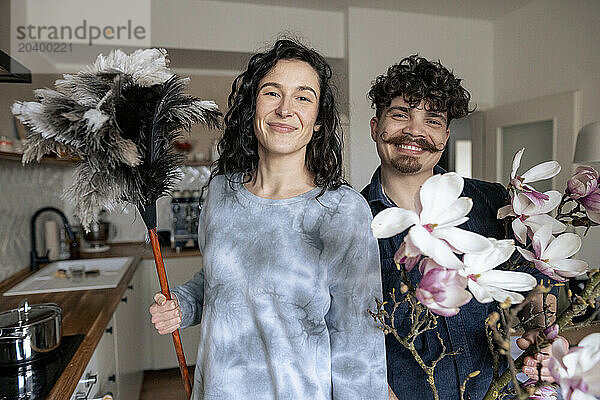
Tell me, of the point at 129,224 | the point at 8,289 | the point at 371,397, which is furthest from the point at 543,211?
the point at 129,224

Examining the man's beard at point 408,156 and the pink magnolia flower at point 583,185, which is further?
the man's beard at point 408,156

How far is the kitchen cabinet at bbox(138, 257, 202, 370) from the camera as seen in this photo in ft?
11.3

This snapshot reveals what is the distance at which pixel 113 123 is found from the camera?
794mm

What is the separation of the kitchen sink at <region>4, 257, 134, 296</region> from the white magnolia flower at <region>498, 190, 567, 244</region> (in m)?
2.22

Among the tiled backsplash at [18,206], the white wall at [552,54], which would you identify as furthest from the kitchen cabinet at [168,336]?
the white wall at [552,54]

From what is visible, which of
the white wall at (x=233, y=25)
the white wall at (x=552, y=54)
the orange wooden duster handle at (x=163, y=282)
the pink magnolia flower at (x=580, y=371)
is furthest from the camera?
the white wall at (x=233, y=25)

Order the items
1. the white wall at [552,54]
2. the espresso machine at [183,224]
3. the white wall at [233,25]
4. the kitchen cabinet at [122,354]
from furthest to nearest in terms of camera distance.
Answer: the espresso machine at [183,224] → the white wall at [233,25] → the white wall at [552,54] → the kitchen cabinet at [122,354]

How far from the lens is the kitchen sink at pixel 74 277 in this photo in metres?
2.44

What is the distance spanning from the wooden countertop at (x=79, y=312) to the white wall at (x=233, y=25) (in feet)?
5.42

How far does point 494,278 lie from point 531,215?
0.18 meters

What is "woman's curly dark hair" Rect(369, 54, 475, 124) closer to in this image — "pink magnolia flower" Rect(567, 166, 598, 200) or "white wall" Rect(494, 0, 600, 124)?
"pink magnolia flower" Rect(567, 166, 598, 200)

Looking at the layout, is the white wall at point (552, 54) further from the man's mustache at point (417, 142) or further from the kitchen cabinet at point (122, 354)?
the kitchen cabinet at point (122, 354)

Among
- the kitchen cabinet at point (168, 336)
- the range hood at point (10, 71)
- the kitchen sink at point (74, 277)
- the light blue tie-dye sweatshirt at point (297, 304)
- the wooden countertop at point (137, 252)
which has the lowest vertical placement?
the kitchen cabinet at point (168, 336)

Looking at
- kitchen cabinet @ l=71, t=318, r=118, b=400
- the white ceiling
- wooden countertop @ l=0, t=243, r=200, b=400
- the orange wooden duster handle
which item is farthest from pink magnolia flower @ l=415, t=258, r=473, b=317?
the white ceiling
